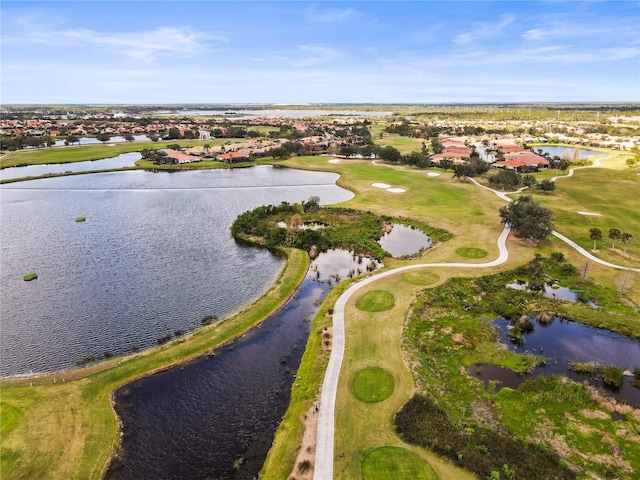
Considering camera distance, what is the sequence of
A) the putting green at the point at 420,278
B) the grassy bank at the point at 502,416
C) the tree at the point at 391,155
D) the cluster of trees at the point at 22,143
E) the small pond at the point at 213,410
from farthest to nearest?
the cluster of trees at the point at 22,143 < the tree at the point at 391,155 < the putting green at the point at 420,278 < the small pond at the point at 213,410 < the grassy bank at the point at 502,416

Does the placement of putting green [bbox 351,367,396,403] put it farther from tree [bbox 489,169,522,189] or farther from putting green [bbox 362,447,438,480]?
tree [bbox 489,169,522,189]

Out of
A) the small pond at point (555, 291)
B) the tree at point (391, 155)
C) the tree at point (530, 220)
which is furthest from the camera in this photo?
the tree at point (391, 155)

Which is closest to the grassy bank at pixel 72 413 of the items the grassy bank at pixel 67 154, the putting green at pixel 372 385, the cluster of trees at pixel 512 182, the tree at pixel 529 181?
the putting green at pixel 372 385

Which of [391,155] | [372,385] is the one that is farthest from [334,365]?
[391,155]

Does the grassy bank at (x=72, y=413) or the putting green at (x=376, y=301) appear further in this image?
the putting green at (x=376, y=301)

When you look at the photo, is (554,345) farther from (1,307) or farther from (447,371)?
(1,307)

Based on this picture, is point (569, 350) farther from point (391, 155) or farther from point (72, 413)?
point (391, 155)

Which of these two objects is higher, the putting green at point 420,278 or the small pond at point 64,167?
the small pond at point 64,167

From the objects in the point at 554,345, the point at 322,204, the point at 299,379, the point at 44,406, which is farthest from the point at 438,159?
the point at 44,406

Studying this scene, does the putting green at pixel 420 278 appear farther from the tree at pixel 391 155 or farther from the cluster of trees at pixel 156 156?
the cluster of trees at pixel 156 156
